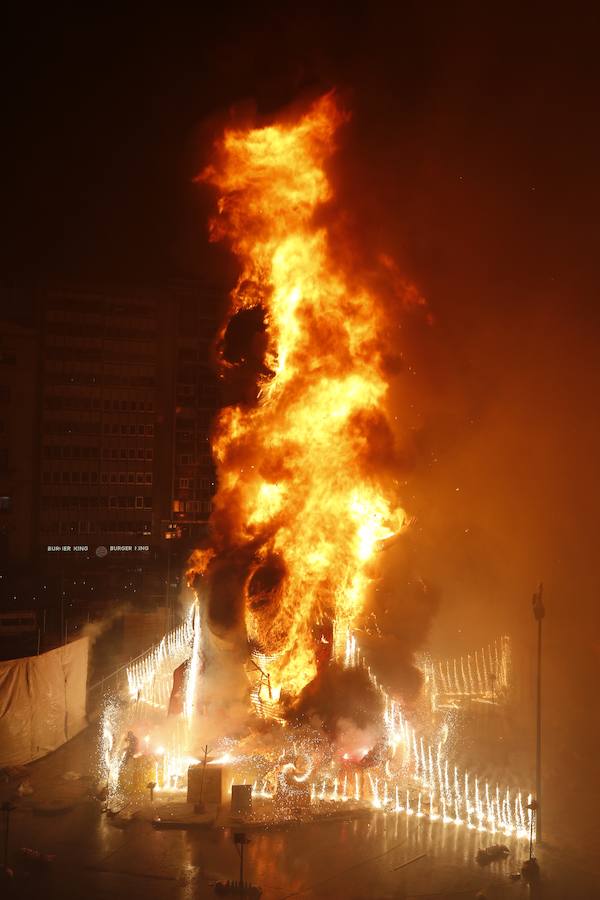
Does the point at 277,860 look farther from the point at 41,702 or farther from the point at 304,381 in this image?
the point at 304,381

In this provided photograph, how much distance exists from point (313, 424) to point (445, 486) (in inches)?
527

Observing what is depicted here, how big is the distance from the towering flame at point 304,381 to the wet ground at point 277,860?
18.2 feet

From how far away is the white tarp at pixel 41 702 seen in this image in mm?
17375

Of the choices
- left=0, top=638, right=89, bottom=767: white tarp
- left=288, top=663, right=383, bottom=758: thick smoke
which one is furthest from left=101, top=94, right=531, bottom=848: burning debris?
left=0, top=638, right=89, bottom=767: white tarp

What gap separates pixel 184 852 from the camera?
44.4ft

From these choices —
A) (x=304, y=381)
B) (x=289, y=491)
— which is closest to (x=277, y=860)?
(x=289, y=491)

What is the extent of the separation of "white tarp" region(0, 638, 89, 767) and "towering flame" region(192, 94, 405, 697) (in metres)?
4.20

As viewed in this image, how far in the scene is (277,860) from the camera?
13281 millimetres

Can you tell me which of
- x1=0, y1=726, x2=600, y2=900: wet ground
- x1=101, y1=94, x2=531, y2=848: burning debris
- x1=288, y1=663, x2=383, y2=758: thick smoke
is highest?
x1=101, y1=94, x2=531, y2=848: burning debris

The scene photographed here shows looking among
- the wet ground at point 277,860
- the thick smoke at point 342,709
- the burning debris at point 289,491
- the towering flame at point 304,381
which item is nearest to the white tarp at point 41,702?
the burning debris at point 289,491

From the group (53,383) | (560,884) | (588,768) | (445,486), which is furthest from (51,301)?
(560,884)

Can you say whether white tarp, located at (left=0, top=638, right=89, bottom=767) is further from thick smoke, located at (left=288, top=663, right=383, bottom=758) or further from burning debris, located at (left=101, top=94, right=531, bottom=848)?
thick smoke, located at (left=288, top=663, right=383, bottom=758)

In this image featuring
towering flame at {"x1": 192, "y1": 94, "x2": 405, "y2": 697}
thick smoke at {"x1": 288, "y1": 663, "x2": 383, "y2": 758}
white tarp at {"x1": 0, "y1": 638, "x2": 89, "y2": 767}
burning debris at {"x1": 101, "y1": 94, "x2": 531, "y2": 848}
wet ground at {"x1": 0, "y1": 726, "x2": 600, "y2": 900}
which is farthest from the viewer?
towering flame at {"x1": 192, "y1": 94, "x2": 405, "y2": 697}

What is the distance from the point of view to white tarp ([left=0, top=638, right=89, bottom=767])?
1738 centimetres
